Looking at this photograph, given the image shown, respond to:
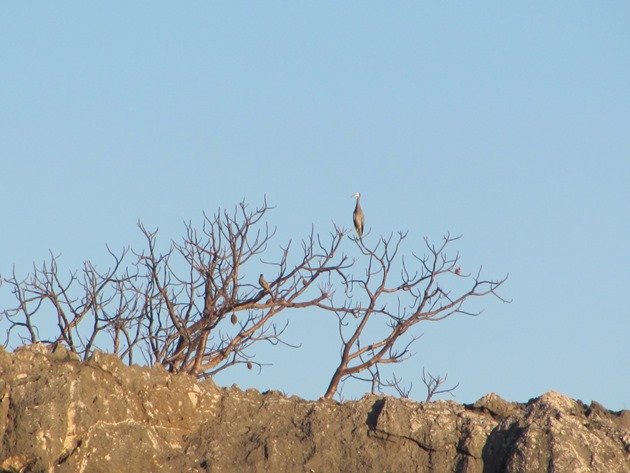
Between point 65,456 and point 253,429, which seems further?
point 253,429

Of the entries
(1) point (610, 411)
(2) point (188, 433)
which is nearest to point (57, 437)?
(2) point (188, 433)

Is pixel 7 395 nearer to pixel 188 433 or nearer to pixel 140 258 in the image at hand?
pixel 188 433

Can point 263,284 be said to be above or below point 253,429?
A: above

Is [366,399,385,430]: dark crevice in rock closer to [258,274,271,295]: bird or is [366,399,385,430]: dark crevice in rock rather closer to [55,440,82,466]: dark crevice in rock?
[55,440,82,466]: dark crevice in rock

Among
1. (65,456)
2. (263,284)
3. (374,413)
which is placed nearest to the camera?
(65,456)

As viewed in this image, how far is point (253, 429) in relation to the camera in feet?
24.6

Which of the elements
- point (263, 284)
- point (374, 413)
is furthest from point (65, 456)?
point (263, 284)

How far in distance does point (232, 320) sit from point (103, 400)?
529 centimetres

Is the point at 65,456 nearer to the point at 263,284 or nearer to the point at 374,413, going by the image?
the point at 374,413

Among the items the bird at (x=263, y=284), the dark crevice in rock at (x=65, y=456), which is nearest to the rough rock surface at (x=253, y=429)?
the dark crevice in rock at (x=65, y=456)

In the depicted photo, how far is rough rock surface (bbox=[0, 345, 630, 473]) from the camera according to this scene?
7098 mm

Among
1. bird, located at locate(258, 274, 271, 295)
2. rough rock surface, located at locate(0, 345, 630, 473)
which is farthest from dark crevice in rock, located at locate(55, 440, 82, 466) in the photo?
bird, located at locate(258, 274, 271, 295)

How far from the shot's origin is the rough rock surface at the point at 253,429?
23.3 feet

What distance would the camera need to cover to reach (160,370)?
7.54 metres
